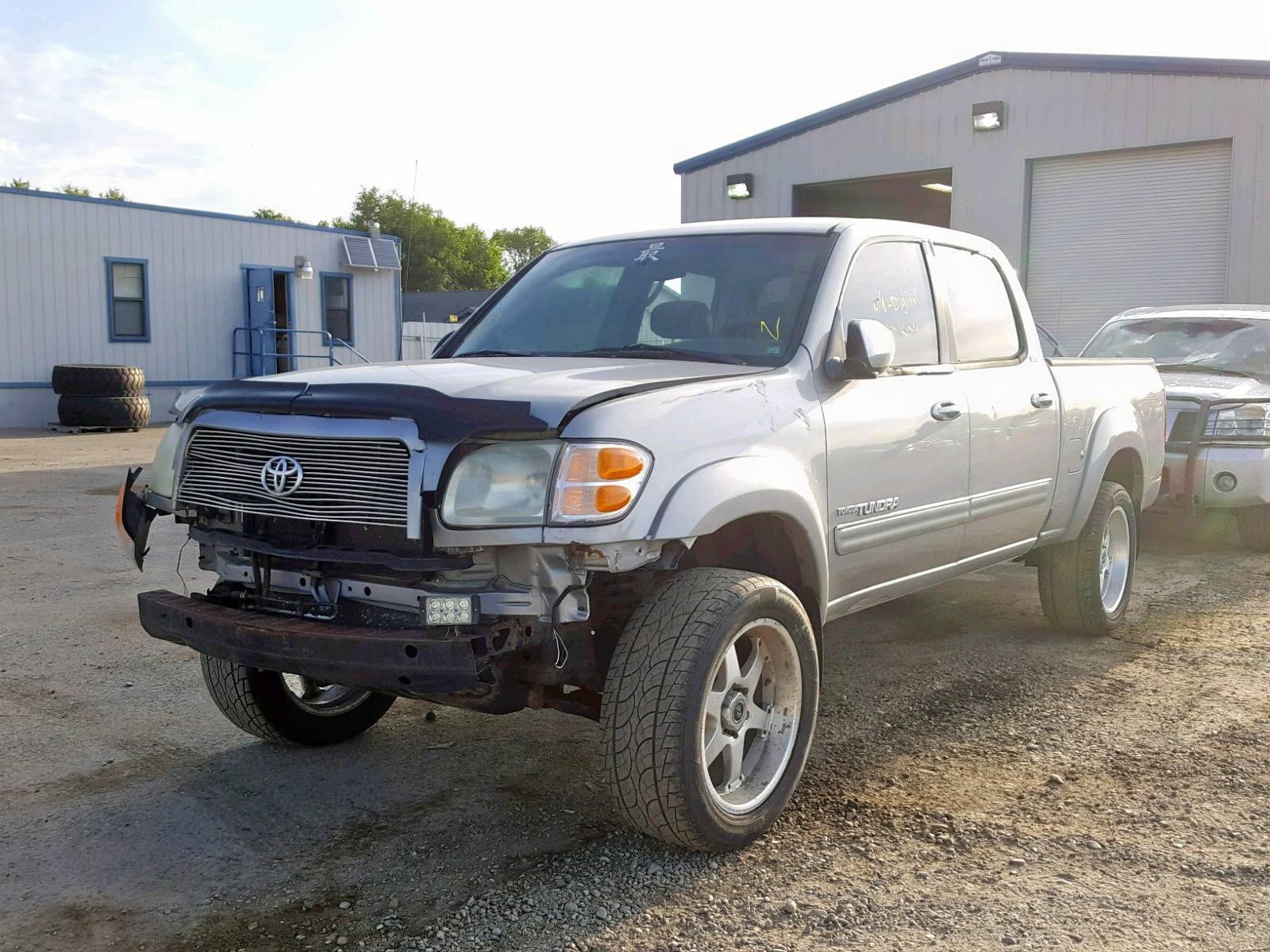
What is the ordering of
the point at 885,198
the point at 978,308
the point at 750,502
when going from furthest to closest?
1. the point at 885,198
2. the point at 978,308
3. the point at 750,502

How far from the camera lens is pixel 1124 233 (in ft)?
51.5

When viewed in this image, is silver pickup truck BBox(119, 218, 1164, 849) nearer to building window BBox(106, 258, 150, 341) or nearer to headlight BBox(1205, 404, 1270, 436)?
headlight BBox(1205, 404, 1270, 436)

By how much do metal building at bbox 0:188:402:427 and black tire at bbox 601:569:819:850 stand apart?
61.7 ft

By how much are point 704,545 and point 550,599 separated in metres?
0.69

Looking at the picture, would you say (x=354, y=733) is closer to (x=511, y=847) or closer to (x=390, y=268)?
(x=511, y=847)

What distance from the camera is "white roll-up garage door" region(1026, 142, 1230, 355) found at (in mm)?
14883

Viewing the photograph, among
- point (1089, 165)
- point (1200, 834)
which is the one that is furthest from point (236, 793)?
point (1089, 165)

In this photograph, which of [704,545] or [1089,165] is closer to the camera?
[704,545]

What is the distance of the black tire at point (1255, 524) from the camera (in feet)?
27.4

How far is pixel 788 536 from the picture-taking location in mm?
3797

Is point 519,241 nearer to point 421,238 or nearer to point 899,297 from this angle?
point 421,238

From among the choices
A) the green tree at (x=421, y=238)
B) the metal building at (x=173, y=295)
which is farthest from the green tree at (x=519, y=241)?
the metal building at (x=173, y=295)

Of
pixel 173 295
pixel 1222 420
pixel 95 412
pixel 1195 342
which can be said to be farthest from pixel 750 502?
pixel 173 295

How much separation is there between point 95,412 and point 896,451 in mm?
17188
